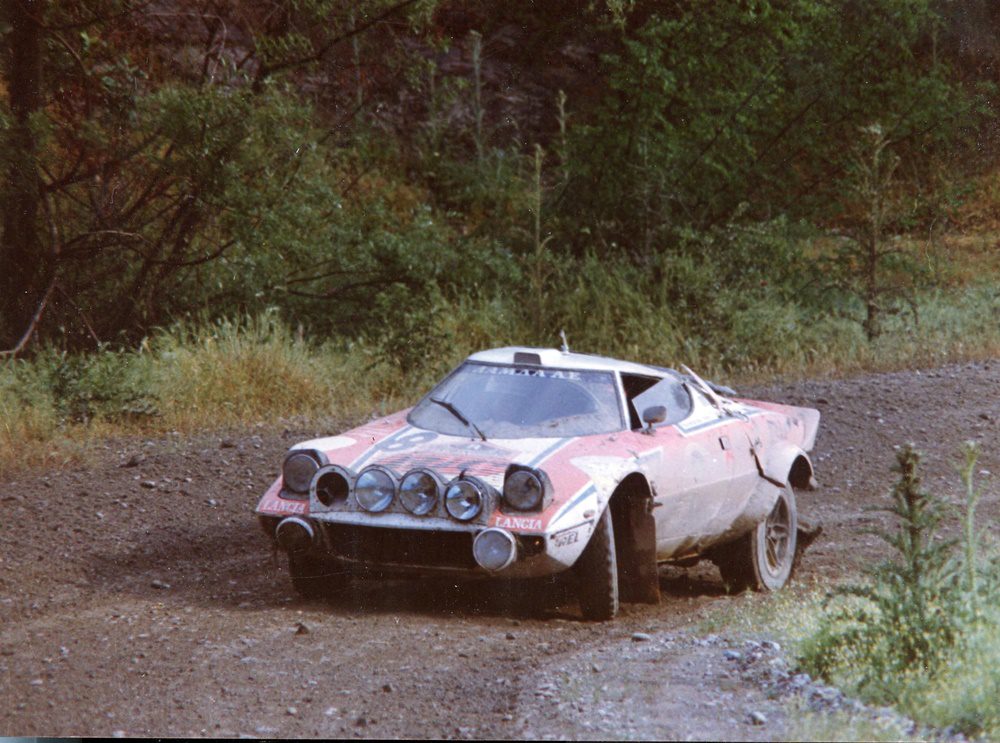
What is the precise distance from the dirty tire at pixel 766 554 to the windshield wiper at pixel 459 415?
1.80 meters

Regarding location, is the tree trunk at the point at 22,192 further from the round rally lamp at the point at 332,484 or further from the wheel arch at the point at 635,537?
the wheel arch at the point at 635,537

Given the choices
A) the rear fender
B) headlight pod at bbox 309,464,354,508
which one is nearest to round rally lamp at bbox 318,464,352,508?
headlight pod at bbox 309,464,354,508

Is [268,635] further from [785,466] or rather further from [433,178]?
[433,178]

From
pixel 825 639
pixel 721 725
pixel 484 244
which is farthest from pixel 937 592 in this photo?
pixel 484 244

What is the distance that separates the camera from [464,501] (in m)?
7.14

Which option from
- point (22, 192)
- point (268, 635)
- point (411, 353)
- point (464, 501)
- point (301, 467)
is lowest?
point (268, 635)

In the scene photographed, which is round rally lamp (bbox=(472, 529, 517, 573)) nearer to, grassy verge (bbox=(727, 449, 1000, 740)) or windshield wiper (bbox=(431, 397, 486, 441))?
windshield wiper (bbox=(431, 397, 486, 441))

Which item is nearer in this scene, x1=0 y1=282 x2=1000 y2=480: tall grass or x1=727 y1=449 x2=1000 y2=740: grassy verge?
x1=727 y1=449 x2=1000 y2=740: grassy verge

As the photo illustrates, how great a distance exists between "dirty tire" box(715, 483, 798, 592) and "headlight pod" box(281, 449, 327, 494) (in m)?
2.60

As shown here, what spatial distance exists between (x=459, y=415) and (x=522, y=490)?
99cm

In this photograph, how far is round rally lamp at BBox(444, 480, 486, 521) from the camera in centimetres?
711

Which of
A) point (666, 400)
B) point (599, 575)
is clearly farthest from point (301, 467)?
point (666, 400)

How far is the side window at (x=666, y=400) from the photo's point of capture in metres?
8.22

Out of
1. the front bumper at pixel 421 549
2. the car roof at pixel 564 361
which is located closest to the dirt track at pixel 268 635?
the front bumper at pixel 421 549
